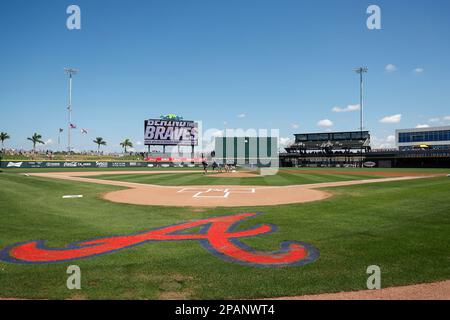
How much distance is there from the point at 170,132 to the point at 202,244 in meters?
67.0

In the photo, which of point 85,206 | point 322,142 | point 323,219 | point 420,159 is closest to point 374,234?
point 323,219

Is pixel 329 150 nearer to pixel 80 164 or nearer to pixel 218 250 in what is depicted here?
pixel 80 164

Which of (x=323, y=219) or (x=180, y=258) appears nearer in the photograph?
(x=180, y=258)

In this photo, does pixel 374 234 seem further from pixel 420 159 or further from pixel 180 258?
pixel 420 159

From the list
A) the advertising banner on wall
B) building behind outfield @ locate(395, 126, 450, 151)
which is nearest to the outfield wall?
the advertising banner on wall

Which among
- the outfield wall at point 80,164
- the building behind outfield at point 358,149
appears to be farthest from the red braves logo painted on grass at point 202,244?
the building behind outfield at point 358,149

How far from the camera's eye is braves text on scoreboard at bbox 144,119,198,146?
70000mm

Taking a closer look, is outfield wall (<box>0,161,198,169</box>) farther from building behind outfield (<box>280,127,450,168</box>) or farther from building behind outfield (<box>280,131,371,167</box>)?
building behind outfield (<box>280,127,450,168</box>)

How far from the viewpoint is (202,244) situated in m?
6.52

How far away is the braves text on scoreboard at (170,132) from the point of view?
7000cm

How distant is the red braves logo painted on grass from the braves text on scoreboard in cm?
6464

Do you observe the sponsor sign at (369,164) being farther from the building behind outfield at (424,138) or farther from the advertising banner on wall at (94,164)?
the advertising banner on wall at (94,164)

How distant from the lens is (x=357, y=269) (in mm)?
4934
